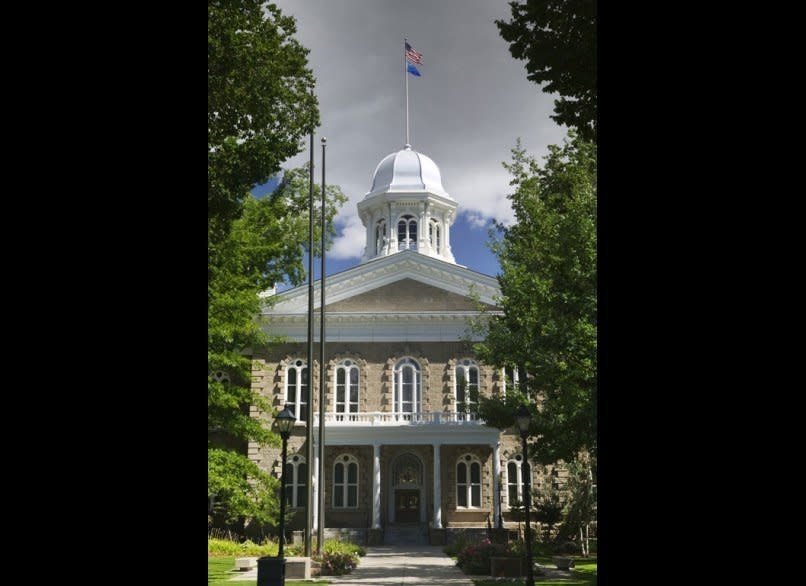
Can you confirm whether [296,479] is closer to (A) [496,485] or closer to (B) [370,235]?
(A) [496,485]

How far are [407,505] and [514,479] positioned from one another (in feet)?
16.0

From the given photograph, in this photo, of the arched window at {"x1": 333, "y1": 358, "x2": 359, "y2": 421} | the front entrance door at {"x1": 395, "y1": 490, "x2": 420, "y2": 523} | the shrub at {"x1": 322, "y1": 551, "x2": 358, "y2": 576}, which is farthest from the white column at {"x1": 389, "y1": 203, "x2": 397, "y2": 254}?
the shrub at {"x1": 322, "y1": 551, "x2": 358, "y2": 576}

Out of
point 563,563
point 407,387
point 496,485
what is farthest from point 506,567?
point 407,387

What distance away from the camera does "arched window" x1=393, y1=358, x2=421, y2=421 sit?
119 ft

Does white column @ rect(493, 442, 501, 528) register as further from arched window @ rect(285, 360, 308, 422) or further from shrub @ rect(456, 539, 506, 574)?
shrub @ rect(456, 539, 506, 574)

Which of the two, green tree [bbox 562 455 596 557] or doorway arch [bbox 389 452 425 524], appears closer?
green tree [bbox 562 455 596 557]

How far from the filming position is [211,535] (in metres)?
33.6

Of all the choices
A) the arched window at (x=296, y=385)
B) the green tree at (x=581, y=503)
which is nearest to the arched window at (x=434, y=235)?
the arched window at (x=296, y=385)

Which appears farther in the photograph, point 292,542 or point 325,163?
point 292,542

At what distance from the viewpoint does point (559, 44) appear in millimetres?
9023

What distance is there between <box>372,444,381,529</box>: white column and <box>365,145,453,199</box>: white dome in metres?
20.2
